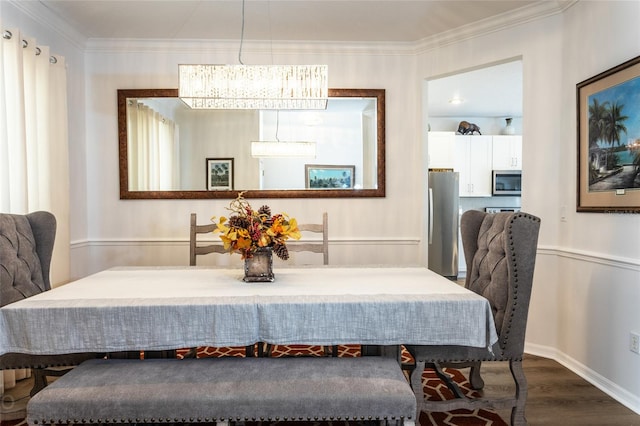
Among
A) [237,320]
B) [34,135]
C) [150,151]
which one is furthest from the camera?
[150,151]

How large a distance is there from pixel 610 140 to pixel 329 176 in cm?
210

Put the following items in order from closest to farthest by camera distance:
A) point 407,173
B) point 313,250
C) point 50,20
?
point 313,250, point 50,20, point 407,173

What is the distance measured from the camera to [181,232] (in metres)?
3.86

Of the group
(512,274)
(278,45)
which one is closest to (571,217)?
(512,274)

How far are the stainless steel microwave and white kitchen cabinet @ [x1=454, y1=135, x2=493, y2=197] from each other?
97 mm

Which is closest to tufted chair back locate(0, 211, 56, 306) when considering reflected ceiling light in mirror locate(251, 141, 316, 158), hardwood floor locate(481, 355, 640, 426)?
reflected ceiling light in mirror locate(251, 141, 316, 158)

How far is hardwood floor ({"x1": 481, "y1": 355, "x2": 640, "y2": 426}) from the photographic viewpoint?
2230 millimetres

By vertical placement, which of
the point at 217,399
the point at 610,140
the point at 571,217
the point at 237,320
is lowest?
the point at 217,399

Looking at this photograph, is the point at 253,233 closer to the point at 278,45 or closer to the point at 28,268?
the point at 28,268

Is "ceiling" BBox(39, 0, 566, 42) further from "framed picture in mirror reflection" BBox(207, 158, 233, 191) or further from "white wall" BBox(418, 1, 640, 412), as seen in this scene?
"framed picture in mirror reflection" BBox(207, 158, 233, 191)

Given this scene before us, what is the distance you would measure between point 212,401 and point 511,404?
136cm

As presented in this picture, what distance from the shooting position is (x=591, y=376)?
8.91 feet

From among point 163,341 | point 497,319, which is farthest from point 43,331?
point 497,319

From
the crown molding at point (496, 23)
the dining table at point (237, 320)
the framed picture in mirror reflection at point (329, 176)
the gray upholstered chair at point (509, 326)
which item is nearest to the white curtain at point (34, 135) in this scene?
the dining table at point (237, 320)
